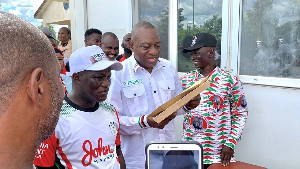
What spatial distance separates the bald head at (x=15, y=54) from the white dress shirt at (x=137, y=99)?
1406 millimetres

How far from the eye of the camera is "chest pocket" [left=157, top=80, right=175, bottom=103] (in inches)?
89.0

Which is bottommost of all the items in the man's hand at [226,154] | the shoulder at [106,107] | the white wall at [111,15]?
the man's hand at [226,154]

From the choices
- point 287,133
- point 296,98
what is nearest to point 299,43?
point 296,98

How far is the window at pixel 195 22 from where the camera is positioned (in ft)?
11.7

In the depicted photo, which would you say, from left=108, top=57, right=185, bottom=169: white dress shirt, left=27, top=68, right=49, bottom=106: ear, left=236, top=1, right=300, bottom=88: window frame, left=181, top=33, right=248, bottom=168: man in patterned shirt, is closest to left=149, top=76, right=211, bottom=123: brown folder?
left=108, top=57, right=185, bottom=169: white dress shirt

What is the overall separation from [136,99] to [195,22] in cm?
207

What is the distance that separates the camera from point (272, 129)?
121 inches

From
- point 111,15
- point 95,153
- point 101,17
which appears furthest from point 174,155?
point 101,17

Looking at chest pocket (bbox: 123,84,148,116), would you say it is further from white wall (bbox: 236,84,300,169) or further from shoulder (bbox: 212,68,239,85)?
white wall (bbox: 236,84,300,169)

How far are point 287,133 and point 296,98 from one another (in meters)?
0.39

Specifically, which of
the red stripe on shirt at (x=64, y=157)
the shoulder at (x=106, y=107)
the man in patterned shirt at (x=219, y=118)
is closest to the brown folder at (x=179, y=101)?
the shoulder at (x=106, y=107)

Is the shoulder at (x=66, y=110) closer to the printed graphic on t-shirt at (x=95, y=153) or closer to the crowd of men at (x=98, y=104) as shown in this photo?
the crowd of men at (x=98, y=104)

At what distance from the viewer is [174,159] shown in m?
1.55

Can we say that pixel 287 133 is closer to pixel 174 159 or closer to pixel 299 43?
pixel 299 43
